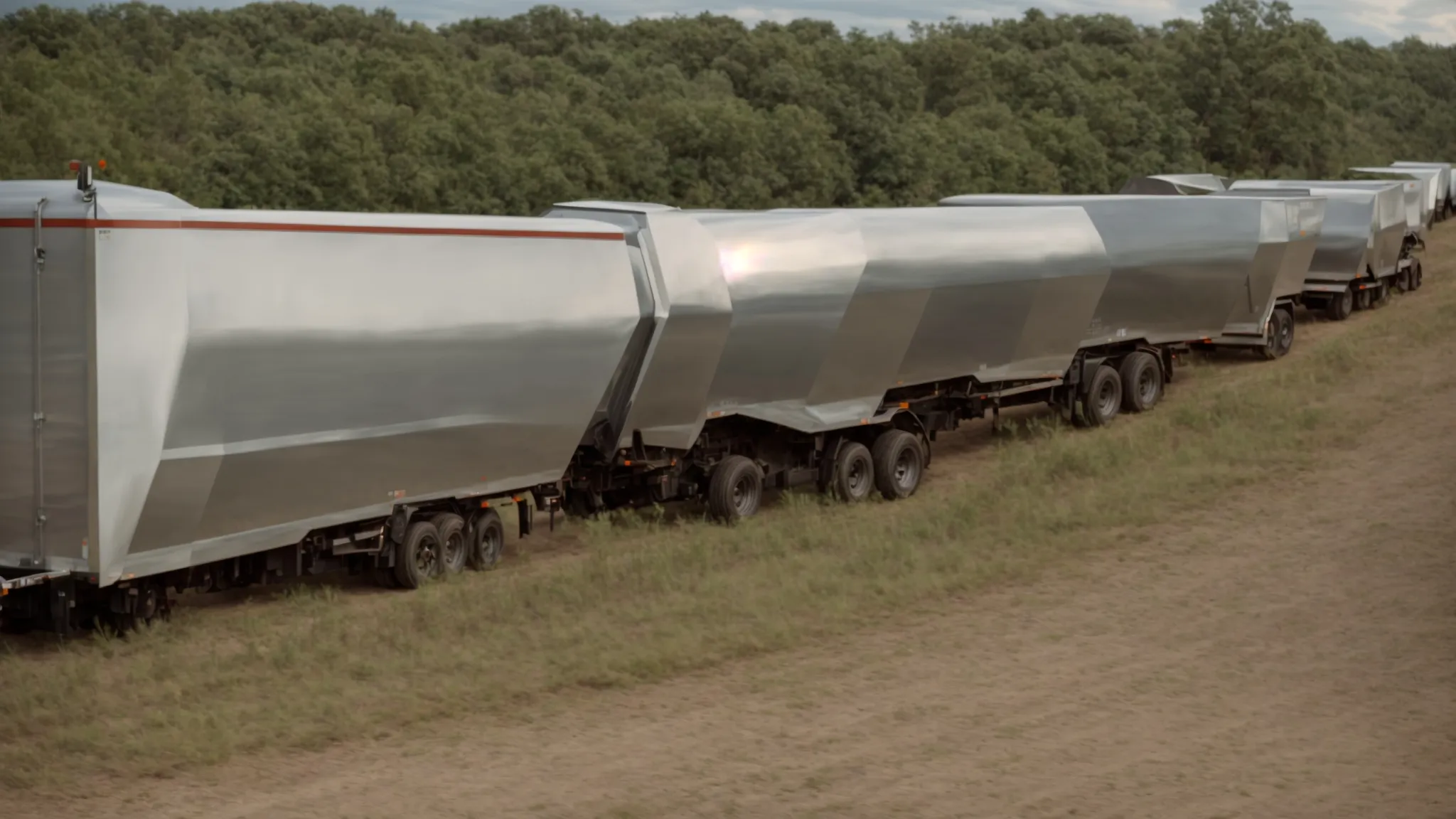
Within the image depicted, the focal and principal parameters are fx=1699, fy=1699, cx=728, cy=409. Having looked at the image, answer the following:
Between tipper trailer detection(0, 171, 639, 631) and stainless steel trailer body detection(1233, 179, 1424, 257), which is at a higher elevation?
stainless steel trailer body detection(1233, 179, 1424, 257)

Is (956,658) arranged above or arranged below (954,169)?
below

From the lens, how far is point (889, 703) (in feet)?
41.1

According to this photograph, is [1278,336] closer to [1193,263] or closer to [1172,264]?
[1193,263]

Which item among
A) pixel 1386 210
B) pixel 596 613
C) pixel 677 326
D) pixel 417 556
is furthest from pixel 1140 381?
pixel 417 556

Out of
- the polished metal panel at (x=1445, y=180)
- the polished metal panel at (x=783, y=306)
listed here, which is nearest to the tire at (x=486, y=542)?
the polished metal panel at (x=783, y=306)

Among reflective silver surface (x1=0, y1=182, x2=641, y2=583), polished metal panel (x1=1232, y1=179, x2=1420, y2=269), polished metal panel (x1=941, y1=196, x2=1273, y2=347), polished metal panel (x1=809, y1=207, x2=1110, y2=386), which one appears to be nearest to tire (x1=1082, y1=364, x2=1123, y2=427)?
polished metal panel (x1=941, y1=196, x2=1273, y2=347)

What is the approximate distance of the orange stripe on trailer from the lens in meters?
12.6

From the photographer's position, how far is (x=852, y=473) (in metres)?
21.4

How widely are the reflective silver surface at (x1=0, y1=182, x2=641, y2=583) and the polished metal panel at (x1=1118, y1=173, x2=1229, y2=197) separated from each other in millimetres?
23404

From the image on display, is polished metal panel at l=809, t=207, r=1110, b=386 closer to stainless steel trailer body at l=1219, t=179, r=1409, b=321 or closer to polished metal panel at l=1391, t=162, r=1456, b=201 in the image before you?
stainless steel trailer body at l=1219, t=179, r=1409, b=321

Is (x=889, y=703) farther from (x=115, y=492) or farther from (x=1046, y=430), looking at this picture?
(x=1046, y=430)

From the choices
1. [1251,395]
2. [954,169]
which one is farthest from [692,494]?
[954,169]

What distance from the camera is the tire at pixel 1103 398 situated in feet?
86.9

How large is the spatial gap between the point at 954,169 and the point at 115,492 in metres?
79.6
